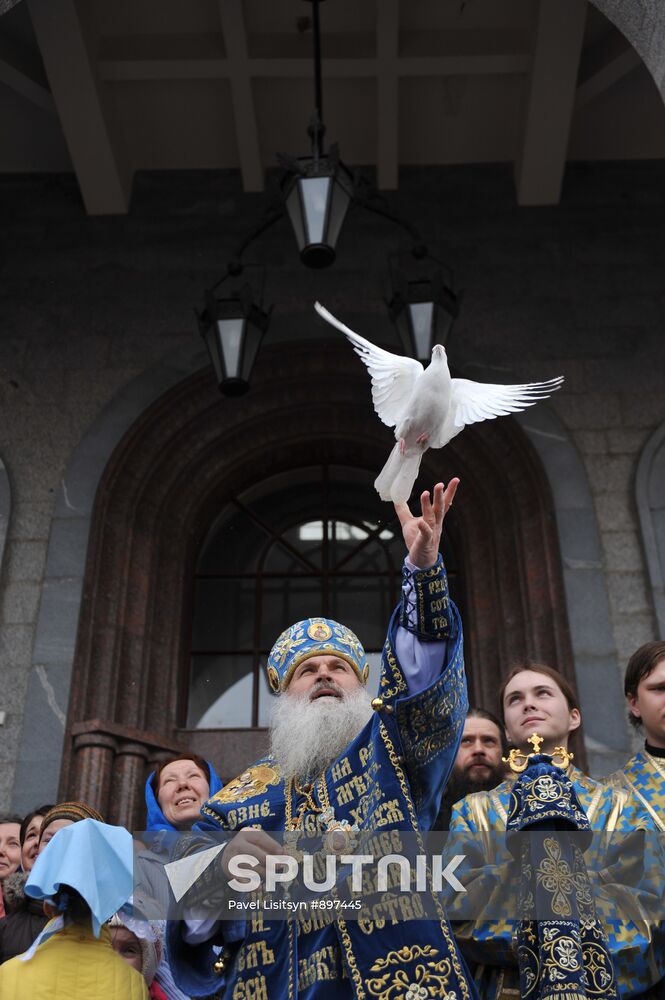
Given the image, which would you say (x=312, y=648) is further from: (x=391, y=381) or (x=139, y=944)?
(x=139, y=944)

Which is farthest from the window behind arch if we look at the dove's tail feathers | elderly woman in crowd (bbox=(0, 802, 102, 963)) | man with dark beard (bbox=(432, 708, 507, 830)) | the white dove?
the dove's tail feathers

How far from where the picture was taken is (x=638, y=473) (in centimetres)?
708

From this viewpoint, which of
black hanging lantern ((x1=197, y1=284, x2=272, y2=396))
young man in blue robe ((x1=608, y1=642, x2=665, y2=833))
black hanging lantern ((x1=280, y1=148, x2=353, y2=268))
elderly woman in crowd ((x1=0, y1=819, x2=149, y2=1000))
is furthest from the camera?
black hanging lantern ((x1=197, y1=284, x2=272, y2=396))

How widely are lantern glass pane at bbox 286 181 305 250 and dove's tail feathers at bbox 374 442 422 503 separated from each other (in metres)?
2.42

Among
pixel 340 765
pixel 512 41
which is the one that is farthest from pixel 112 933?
pixel 512 41

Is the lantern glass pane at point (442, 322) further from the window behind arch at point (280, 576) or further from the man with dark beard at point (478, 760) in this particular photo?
the man with dark beard at point (478, 760)

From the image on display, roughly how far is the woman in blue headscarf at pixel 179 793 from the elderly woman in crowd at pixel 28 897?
291 millimetres

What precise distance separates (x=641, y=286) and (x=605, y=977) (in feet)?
20.0

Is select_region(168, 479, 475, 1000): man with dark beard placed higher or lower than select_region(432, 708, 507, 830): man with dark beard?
lower

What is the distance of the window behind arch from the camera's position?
7484mm

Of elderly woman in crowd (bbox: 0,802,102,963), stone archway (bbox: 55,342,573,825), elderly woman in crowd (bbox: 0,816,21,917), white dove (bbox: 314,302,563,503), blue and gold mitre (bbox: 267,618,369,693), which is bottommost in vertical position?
elderly woman in crowd (bbox: 0,802,102,963)

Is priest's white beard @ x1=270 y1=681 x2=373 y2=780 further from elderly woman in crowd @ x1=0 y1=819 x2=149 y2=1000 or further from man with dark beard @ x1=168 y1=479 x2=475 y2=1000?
elderly woman in crowd @ x1=0 y1=819 x2=149 y2=1000

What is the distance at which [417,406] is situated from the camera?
356 cm

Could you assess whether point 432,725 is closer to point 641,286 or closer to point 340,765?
point 340,765
